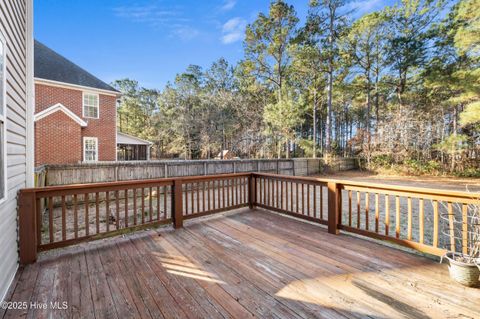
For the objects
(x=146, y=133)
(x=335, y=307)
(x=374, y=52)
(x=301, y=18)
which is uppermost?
(x=301, y=18)

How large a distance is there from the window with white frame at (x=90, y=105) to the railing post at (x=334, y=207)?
11.8m

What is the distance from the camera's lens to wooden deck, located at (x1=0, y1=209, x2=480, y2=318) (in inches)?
67.2

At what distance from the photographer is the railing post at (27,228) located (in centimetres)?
240

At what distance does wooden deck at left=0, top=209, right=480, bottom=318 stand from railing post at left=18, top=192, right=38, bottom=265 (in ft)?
0.44

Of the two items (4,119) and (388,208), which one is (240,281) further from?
(4,119)

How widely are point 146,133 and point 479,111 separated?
91.3ft

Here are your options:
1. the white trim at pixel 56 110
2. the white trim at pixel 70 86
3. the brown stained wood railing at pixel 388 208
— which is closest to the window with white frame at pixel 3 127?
the brown stained wood railing at pixel 388 208

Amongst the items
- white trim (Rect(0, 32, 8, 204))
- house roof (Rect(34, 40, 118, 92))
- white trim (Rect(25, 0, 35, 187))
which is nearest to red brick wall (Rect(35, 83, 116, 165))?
house roof (Rect(34, 40, 118, 92))

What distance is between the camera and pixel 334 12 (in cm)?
1455

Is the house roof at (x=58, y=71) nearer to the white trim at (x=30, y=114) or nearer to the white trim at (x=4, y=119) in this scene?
the white trim at (x=30, y=114)

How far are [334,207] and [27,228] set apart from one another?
156 inches

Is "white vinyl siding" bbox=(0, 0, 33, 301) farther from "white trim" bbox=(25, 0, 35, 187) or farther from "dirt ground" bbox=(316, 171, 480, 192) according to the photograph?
"dirt ground" bbox=(316, 171, 480, 192)

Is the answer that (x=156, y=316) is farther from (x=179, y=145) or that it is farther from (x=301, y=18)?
(x=179, y=145)

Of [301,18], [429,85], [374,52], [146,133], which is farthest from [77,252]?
[146,133]
